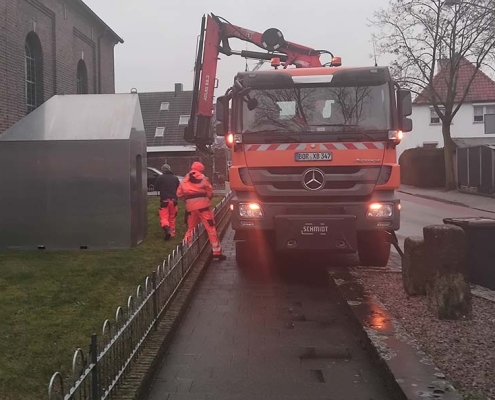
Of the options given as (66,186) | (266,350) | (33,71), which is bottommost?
(266,350)

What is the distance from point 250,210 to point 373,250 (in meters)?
2.11

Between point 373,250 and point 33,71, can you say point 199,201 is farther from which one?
point 33,71

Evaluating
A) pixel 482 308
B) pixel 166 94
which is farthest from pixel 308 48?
pixel 166 94

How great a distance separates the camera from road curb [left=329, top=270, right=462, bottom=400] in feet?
12.8

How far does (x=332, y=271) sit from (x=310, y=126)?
2036mm

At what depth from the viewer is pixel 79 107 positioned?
10742mm

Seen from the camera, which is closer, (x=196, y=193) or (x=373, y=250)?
(x=373, y=250)

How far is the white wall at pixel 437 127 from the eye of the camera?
45125 millimetres

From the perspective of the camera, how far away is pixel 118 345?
4.12 meters

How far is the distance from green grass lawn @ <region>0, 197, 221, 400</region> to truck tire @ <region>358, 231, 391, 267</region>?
3.20 meters

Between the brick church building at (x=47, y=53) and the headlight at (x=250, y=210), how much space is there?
910 cm

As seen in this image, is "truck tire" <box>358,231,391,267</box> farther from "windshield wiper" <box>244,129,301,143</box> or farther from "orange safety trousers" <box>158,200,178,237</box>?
"orange safety trousers" <box>158,200,178,237</box>

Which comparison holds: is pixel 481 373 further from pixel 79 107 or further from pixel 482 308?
pixel 79 107

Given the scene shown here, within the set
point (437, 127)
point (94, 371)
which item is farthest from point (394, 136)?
point (437, 127)
